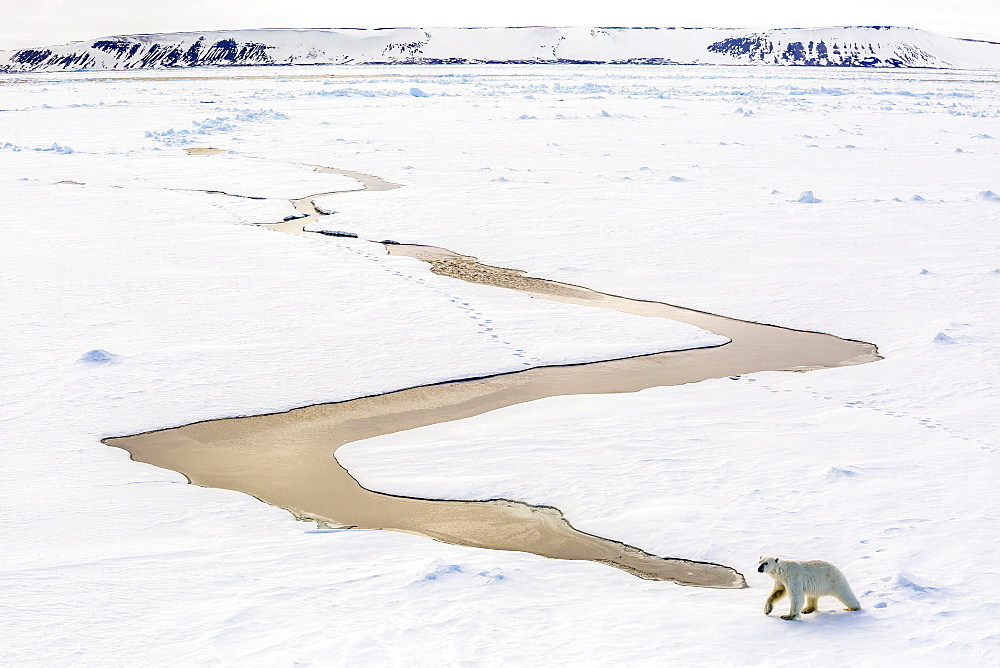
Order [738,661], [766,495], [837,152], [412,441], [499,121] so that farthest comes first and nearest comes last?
1. [499,121]
2. [837,152]
3. [412,441]
4. [766,495]
5. [738,661]

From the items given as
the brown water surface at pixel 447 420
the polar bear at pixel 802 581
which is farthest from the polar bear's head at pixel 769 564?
the brown water surface at pixel 447 420

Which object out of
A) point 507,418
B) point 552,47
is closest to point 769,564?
point 507,418

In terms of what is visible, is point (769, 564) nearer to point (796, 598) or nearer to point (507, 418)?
point (796, 598)

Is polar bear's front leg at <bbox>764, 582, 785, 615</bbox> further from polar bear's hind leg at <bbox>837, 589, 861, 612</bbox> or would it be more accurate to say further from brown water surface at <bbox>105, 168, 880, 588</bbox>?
brown water surface at <bbox>105, 168, 880, 588</bbox>

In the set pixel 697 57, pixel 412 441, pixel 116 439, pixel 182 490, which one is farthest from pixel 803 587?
pixel 697 57

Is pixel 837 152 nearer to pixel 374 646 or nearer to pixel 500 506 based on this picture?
pixel 500 506

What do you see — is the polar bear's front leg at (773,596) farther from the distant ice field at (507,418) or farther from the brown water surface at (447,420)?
the brown water surface at (447,420)
